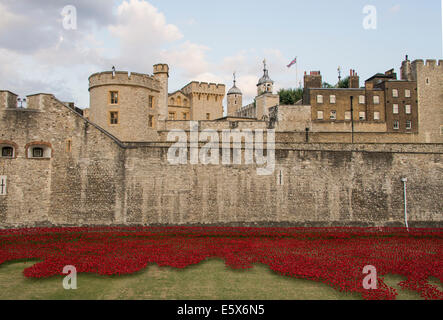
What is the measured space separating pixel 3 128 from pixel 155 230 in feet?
37.2

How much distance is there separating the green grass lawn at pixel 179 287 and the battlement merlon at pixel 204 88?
4915cm

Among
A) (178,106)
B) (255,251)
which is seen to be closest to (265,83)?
(178,106)

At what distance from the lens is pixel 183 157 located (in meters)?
24.8

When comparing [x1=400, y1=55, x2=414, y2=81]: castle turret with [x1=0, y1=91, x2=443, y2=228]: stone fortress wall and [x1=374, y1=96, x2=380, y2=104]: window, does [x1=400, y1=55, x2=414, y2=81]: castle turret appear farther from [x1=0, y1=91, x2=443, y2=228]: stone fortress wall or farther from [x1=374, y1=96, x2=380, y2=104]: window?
[x1=0, y1=91, x2=443, y2=228]: stone fortress wall

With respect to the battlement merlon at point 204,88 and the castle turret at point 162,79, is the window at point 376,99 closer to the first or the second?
the battlement merlon at point 204,88

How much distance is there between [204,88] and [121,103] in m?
30.6

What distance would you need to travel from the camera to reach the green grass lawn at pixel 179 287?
11.4 metres

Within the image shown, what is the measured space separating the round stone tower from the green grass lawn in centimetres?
1934

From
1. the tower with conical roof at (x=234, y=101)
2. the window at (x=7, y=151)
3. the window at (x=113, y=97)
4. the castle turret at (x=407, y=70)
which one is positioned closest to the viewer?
the window at (x=7, y=151)

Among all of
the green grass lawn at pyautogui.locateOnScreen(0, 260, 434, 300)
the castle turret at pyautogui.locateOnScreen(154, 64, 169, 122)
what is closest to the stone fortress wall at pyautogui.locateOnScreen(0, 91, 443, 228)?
the green grass lawn at pyautogui.locateOnScreen(0, 260, 434, 300)

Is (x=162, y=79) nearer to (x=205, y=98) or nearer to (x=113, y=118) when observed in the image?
(x=113, y=118)

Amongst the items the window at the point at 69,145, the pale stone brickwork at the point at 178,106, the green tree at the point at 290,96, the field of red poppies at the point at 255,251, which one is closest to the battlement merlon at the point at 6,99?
the window at the point at 69,145
